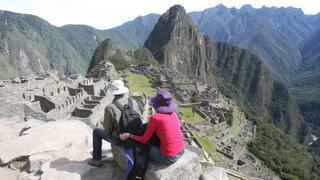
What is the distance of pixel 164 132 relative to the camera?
9.30 metres

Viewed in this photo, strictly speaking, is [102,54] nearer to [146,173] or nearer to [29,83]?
[29,83]

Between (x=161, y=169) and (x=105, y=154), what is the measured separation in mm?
3259

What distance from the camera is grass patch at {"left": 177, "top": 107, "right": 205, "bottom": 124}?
63.0 m

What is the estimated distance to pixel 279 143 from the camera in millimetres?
89000

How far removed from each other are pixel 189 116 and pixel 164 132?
187ft

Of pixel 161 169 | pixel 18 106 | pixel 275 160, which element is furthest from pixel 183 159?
pixel 275 160

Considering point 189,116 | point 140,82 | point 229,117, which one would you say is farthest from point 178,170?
point 140,82

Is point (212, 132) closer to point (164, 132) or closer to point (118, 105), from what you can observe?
point (118, 105)

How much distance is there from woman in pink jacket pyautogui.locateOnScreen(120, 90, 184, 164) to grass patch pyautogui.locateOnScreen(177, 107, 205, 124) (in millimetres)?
52117

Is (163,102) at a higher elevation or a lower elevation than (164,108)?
higher

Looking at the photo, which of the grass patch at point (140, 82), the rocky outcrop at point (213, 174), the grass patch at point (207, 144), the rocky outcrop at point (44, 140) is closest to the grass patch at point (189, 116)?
the grass patch at point (140, 82)

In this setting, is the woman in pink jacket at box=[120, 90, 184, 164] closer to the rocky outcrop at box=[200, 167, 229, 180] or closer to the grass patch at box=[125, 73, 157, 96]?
the rocky outcrop at box=[200, 167, 229, 180]

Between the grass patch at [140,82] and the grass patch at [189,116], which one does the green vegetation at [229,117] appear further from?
the grass patch at [140,82]

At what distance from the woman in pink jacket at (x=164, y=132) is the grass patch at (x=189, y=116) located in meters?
52.1
